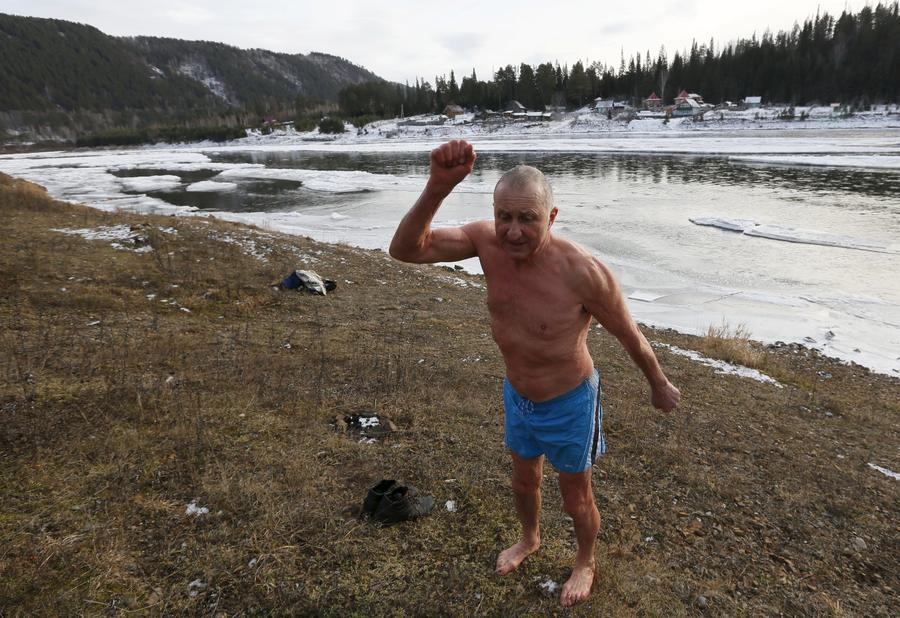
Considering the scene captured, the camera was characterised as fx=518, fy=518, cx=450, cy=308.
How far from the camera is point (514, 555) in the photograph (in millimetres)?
2730

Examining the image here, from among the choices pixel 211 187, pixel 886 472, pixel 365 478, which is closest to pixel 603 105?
pixel 211 187

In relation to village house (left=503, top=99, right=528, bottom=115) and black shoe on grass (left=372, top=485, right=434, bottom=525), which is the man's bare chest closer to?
black shoe on grass (left=372, top=485, right=434, bottom=525)

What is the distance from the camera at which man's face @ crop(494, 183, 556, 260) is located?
6.39ft

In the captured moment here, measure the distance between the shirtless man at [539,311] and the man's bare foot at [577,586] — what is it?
29 cm

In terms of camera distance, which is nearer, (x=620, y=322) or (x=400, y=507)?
(x=620, y=322)

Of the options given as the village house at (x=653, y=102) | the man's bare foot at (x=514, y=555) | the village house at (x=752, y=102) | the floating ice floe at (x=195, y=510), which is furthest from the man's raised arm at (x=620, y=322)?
the village house at (x=653, y=102)

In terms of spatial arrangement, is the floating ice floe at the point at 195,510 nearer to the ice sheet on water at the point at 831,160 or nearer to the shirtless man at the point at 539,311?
the shirtless man at the point at 539,311

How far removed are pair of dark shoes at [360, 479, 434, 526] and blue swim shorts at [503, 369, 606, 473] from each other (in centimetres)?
99

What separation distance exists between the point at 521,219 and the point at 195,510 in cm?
241

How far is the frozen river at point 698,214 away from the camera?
30.1 feet

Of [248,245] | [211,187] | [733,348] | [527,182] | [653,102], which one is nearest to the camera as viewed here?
[527,182]

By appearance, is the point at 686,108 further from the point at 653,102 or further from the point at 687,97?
the point at 653,102

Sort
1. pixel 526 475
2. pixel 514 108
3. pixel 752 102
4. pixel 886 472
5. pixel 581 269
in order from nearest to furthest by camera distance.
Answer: pixel 581 269
pixel 526 475
pixel 886 472
pixel 752 102
pixel 514 108

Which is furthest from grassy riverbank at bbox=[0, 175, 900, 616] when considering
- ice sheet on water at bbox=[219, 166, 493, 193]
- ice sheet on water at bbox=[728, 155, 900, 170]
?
ice sheet on water at bbox=[728, 155, 900, 170]
